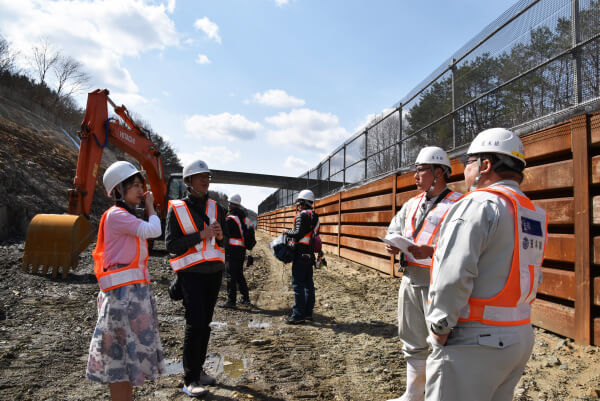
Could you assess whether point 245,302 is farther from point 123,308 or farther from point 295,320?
point 123,308

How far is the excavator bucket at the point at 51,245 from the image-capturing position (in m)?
8.18

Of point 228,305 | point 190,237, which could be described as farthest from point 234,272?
point 190,237

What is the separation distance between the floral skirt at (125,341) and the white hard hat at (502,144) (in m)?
2.60

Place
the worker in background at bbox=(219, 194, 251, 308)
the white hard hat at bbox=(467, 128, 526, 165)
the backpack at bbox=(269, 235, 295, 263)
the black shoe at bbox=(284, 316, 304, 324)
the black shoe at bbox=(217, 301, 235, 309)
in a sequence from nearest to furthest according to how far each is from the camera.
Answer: the white hard hat at bbox=(467, 128, 526, 165) < the black shoe at bbox=(284, 316, 304, 324) < the backpack at bbox=(269, 235, 295, 263) < the black shoe at bbox=(217, 301, 235, 309) < the worker in background at bbox=(219, 194, 251, 308)

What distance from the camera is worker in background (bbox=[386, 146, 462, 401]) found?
3.19 m

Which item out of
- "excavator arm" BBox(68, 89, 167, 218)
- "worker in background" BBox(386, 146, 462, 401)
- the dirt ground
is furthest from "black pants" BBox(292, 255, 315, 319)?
"excavator arm" BBox(68, 89, 167, 218)

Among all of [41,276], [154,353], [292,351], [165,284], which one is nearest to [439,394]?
[154,353]

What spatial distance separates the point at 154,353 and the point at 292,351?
2544 millimetres

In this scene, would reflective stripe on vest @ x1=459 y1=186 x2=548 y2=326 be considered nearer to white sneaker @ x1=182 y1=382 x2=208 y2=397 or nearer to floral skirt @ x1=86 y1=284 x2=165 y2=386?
floral skirt @ x1=86 y1=284 x2=165 y2=386

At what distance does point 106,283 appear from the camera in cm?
290

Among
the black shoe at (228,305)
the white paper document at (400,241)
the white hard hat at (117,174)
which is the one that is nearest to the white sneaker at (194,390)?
the white hard hat at (117,174)

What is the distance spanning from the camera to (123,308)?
2.89m

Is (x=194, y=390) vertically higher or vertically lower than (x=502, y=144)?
lower

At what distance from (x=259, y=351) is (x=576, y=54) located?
5359mm
